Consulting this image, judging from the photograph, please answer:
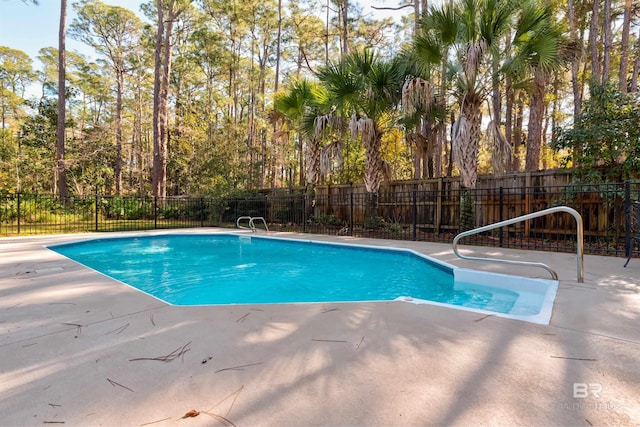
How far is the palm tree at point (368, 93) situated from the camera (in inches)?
322

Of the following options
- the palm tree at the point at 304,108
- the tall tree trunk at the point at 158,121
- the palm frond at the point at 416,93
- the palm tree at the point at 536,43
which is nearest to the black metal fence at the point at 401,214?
the tall tree trunk at the point at 158,121

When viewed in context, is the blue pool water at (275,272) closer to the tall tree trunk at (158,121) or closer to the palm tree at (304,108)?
the palm tree at (304,108)

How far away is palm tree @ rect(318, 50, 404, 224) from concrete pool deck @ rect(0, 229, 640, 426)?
6.63 m

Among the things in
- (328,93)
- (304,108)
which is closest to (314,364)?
(328,93)

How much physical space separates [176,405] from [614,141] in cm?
795

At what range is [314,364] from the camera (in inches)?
65.9

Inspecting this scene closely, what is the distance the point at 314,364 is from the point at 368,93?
783cm

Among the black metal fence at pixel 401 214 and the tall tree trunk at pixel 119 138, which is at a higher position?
the tall tree trunk at pixel 119 138

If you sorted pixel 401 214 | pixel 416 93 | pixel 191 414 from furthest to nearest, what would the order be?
1. pixel 401 214
2. pixel 416 93
3. pixel 191 414

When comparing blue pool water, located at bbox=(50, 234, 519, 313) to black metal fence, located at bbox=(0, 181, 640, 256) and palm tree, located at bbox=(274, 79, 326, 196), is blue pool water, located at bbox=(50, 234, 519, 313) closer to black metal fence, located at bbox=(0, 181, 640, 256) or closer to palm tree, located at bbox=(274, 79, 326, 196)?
black metal fence, located at bbox=(0, 181, 640, 256)

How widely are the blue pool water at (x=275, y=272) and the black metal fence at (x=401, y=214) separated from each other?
2385mm

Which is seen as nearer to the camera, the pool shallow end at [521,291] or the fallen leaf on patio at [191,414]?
the fallen leaf on patio at [191,414]

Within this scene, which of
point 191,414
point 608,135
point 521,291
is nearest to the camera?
point 191,414

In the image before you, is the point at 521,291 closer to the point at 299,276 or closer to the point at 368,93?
the point at 299,276
